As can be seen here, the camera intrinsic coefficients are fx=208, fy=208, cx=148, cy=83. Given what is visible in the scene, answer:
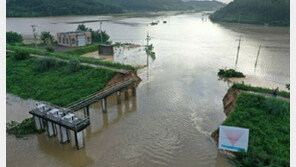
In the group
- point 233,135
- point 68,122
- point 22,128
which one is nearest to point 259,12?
point 233,135

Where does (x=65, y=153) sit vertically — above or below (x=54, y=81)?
below

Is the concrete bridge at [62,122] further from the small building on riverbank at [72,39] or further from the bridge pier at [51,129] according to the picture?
the small building on riverbank at [72,39]

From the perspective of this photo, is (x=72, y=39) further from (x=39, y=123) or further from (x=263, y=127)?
(x=263, y=127)

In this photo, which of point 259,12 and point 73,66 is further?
point 259,12

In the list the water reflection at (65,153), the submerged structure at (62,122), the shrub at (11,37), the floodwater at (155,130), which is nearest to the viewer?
the water reflection at (65,153)

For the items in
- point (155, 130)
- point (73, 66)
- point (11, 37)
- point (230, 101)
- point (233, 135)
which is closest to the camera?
point (233, 135)

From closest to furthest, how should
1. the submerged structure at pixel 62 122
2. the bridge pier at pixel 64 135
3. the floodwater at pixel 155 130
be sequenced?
the floodwater at pixel 155 130 < the submerged structure at pixel 62 122 < the bridge pier at pixel 64 135

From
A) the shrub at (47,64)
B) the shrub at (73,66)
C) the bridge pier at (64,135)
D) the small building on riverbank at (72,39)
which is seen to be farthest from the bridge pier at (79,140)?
the small building on riverbank at (72,39)
